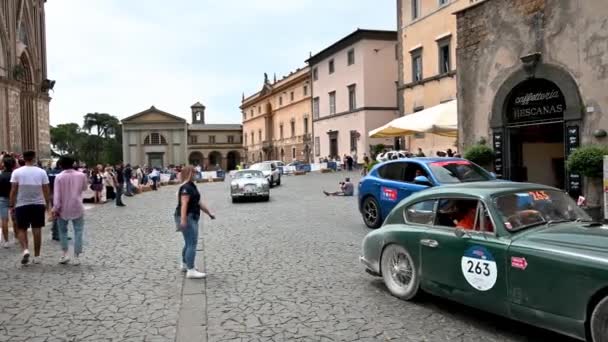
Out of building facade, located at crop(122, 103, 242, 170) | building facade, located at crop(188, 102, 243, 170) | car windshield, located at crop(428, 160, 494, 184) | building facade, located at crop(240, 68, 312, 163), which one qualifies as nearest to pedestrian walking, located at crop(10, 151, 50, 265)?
car windshield, located at crop(428, 160, 494, 184)

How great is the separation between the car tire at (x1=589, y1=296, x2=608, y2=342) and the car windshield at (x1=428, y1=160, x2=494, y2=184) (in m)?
6.29

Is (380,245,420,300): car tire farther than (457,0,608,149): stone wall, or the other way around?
(457,0,608,149): stone wall

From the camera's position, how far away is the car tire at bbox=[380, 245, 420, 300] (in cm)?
574

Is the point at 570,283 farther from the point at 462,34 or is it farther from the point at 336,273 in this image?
the point at 462,34

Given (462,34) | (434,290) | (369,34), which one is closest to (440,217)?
(434,290)

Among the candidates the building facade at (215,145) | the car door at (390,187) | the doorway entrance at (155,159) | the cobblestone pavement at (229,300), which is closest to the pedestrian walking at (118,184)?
the cobblestone pavement at (229,300)

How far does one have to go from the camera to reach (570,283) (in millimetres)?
3975

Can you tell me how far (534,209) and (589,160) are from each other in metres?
7.17

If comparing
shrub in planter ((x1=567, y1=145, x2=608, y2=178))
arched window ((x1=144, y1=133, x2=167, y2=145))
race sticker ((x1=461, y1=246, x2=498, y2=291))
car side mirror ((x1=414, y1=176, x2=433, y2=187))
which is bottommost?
race sticker ((x1=461, y1=246, x2=498, y2=291))

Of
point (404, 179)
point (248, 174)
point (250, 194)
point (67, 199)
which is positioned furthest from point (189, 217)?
point (248, 174)

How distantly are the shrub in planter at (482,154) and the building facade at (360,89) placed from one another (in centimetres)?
3078

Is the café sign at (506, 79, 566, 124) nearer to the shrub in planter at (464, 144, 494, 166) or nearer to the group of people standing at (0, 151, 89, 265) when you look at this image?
the shrub in planter at (464, 144, 494, 166)

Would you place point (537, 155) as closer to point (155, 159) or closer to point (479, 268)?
point (479, 268)

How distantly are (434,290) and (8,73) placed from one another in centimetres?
3143
